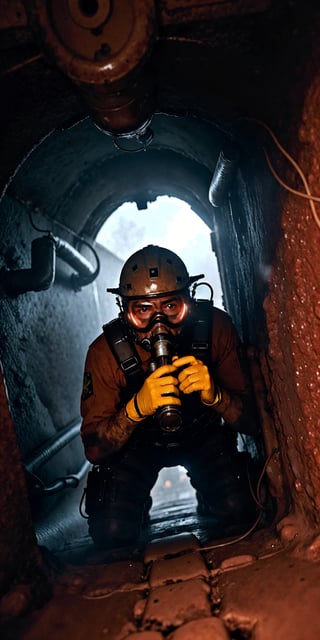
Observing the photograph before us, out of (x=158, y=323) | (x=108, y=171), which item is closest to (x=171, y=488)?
(x=108, y=171)

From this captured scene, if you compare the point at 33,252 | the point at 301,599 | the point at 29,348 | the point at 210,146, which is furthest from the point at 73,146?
the point at 301,599

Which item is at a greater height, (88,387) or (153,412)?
(88,387)

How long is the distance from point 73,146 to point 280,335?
Result: 295 centimetres

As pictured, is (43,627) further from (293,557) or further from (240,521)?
(240,521)

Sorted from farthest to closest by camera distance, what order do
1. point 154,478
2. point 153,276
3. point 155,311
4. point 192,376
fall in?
point 154,478
point 153,276
point 155,311
point 192,376

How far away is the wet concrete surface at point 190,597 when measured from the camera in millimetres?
1519

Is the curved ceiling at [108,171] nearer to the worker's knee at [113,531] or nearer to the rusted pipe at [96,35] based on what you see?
the rusted pipe at [96,35]

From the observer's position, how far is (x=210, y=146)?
3.41 meters

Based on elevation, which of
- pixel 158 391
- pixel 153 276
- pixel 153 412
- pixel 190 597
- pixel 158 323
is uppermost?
pixel 153 276

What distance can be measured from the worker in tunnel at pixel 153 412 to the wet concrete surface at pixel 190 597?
0.71 metres

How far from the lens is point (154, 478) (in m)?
3.42

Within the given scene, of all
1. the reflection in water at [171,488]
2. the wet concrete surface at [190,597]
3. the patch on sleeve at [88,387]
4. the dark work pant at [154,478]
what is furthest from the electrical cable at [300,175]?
the reflection in water at [171,488]

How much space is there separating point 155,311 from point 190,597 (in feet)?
5.50

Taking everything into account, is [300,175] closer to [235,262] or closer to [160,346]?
[160,346]
